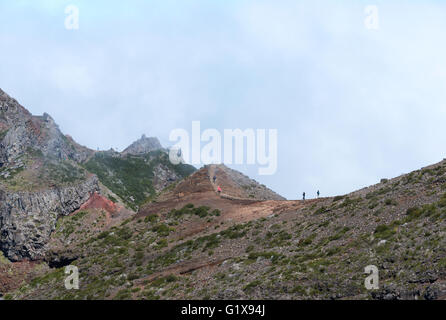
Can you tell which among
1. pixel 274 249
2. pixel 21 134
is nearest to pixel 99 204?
pixel 21 134

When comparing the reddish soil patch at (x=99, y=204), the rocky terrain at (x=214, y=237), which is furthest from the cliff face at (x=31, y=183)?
the reddish soil patch at (x=99, y=204)

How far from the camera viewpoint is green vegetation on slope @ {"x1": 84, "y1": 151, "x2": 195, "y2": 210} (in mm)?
120000

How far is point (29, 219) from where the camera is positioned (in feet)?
254

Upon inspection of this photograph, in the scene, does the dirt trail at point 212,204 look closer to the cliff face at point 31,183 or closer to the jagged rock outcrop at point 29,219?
the jagged rock outcrop at point 29,219

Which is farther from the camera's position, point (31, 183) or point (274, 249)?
point (31, 183)

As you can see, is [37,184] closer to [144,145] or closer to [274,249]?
[274,249]

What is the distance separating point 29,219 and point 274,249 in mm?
49086

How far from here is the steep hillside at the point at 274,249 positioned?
3075 cm

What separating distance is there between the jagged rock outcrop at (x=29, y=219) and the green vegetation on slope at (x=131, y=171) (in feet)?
89.0

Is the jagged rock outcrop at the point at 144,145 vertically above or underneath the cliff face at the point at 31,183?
above

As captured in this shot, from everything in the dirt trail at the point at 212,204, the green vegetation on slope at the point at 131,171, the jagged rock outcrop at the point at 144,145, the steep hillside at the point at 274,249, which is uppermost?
the jagged rock outcrop at the point at 144,145

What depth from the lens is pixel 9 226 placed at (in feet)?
246
